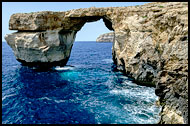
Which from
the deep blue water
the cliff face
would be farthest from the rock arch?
the deep blue water

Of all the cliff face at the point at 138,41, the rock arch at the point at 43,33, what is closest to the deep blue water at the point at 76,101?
the cliff face at the point at 138,41

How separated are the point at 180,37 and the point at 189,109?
4.80 metres

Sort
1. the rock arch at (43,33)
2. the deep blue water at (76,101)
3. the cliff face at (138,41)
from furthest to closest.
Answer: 1. the rock arch at (43,33)
2. the deep blue water at (76,101)
3. the cliff face at (138,41)

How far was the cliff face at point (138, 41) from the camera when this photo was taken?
11.3 meters

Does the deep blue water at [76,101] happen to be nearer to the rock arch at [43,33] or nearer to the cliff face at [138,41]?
the cliff face at [138,41]

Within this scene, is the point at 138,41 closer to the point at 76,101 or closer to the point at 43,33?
the point at 76,101

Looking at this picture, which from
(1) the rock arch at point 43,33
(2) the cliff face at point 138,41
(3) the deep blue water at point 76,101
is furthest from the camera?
(1) the rock arch at point 43,33

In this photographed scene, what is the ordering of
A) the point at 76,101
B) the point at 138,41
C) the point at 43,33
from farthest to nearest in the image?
the point at 43,33
the point at 138,41
the point at 76,101

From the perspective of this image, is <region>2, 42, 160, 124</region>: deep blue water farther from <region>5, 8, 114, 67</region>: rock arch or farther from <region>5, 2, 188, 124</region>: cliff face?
<region>5, 8, 114, 67</region>: rock arch

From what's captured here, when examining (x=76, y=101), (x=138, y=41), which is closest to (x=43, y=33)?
(x=76, y=101)

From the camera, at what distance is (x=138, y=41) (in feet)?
A: 73.5

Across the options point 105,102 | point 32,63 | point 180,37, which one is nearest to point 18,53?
point 32,63

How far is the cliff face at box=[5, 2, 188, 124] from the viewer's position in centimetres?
1129

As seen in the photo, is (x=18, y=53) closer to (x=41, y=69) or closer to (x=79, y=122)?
(x=41, y=69)
